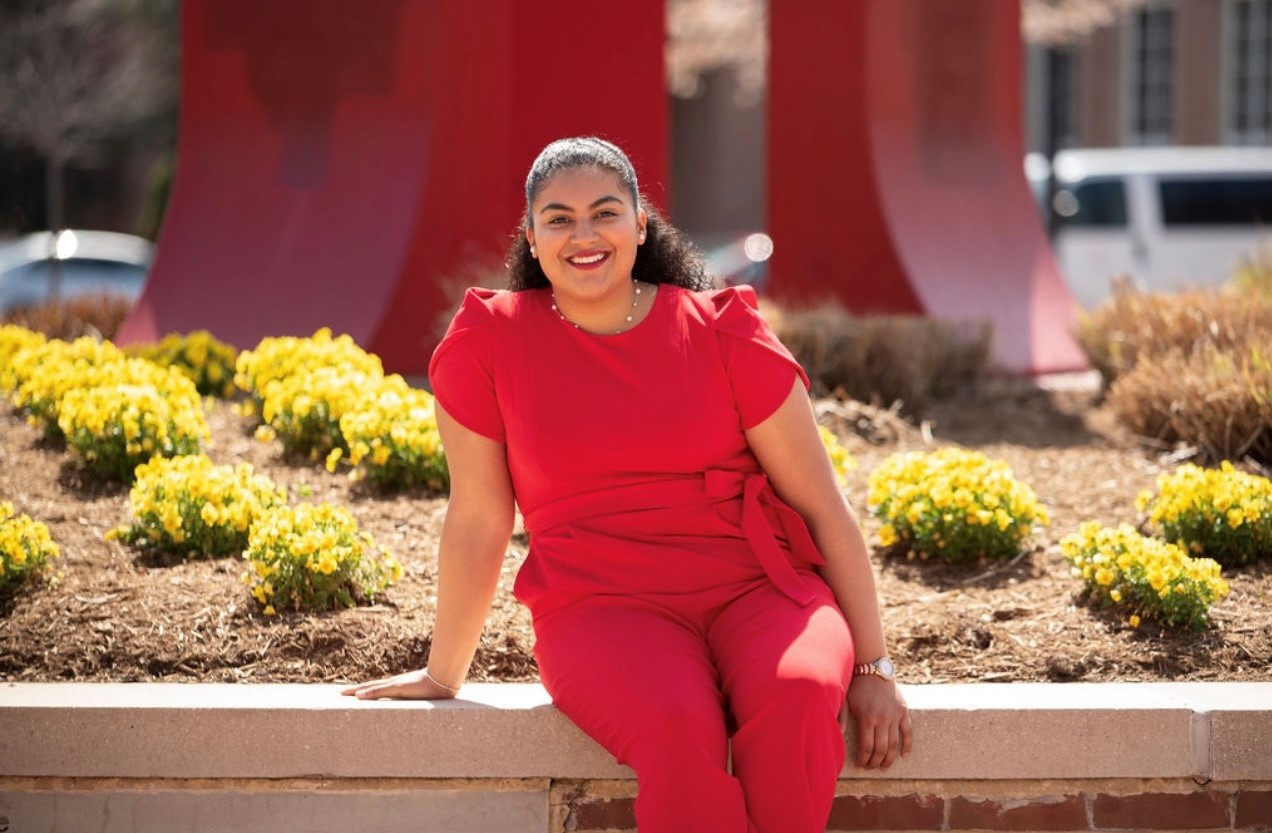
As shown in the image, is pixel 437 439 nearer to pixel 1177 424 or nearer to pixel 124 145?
pixel 1177 424

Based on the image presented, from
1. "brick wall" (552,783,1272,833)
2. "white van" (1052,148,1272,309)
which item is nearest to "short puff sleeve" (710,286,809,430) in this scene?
"brick wall" (552,783,1272,833)

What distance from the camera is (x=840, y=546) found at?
312 cm

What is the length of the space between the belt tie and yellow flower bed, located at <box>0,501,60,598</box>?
75.1 inches

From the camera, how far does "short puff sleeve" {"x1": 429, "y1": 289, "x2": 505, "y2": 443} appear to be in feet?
10.3

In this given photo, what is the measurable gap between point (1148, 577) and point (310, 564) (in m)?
2.00

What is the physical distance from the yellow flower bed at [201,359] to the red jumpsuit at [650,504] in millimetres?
3453

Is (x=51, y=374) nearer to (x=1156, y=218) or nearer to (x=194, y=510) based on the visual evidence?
(x=194, y=510)

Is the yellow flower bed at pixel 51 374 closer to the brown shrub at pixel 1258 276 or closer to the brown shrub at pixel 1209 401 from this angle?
the brown shrub at pixel 1209 401

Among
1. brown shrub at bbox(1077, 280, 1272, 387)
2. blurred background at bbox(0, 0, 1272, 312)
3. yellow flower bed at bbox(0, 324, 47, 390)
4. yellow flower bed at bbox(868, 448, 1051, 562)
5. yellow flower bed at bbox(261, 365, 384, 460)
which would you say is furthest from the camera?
blurred background at bbox(0, 0, 1272, 312)

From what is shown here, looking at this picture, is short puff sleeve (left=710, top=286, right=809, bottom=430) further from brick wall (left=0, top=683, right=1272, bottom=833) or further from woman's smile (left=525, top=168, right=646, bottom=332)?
brick wall (left=0, top=683, right=1272, bottom=833)

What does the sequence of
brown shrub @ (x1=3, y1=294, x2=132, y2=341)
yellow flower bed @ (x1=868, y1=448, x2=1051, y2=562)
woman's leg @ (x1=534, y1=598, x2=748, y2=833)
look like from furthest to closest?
brown shrub @ (x1=3, y1=294, x2=132, y2=341)
yellow flower bed @ (x1=868, y1=448, x2=1051, y2=562)
woman's leg @ (x1=534, y1=598, x2=748, y2=833)

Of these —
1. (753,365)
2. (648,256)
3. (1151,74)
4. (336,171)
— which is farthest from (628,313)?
(1151,74)

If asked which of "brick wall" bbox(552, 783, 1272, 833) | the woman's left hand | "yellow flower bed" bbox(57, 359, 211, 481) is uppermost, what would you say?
"yellow flower bed" bbox(57, 359, 211, 481)

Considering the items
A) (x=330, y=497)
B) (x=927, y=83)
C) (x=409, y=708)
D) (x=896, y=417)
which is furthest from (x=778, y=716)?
(x=927, y=83)
